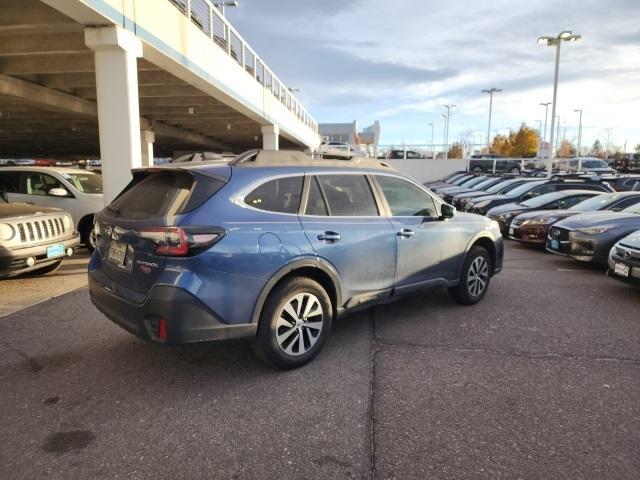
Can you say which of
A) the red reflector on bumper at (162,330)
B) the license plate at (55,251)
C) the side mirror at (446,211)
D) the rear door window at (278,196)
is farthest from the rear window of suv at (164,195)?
the license plate at (55,251)

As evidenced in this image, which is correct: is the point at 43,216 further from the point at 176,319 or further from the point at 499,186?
the point at 499,186

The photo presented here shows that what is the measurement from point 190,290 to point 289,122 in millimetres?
28359

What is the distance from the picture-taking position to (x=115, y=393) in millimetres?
3381

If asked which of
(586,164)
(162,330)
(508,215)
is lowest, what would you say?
(162,330)

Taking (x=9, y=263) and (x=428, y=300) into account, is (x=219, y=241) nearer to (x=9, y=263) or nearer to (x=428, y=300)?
(x=428, y=300)

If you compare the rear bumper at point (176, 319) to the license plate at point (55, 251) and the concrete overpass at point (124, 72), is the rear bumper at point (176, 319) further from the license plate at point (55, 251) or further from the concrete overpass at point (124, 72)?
the concrete overpass at point (124, 72)

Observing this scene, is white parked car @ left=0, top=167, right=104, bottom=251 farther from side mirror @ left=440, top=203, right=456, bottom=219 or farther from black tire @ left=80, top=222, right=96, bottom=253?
side mirror @ left=440, top=203, right=456, bottom=219

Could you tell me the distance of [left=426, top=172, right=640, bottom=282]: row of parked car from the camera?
6372 millimetres

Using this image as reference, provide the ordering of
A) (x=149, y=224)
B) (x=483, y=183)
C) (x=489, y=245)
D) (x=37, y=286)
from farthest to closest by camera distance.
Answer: (x=483, y=183) < (x=37, y=286) < (x=489, y=245) < (x=149, y=224)

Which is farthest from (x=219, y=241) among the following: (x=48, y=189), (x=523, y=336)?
(x=48, y=189)

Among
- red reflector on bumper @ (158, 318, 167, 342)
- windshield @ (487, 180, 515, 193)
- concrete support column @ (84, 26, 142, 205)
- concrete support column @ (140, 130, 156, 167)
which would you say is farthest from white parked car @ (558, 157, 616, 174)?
red reflector on bumper @ (158, 318, 167, 342)

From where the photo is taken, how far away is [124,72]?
8.30m

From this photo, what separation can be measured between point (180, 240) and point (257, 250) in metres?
0.55

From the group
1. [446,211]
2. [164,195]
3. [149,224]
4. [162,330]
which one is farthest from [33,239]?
[446,211]
